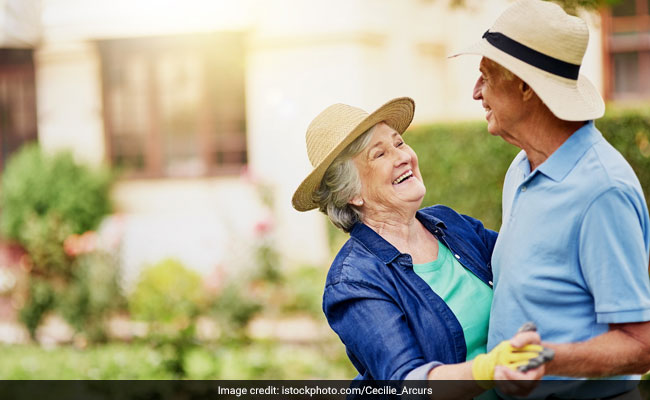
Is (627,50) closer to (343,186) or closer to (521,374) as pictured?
(343,186)

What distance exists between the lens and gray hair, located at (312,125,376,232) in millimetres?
2307

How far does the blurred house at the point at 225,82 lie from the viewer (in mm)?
9148

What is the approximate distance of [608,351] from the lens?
1.77 m

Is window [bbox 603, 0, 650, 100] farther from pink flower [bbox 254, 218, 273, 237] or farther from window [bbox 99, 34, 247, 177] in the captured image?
window [bbox 99, 34, 247, 177]

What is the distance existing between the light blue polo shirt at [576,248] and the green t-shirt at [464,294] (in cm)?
14

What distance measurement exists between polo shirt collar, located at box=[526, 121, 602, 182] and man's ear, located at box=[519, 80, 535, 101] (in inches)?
5.7

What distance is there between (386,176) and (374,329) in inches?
19.3

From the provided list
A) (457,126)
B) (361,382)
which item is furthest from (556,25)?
(457,126)

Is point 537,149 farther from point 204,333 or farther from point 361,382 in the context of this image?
point 204,333

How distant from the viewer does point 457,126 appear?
6977 mm

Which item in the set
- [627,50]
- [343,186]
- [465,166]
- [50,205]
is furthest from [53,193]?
[343,186]

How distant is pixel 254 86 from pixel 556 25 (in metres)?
7.93

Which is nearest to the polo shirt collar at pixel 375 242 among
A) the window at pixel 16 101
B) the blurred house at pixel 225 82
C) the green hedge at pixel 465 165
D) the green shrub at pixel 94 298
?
the green hedge at pixel 465 165

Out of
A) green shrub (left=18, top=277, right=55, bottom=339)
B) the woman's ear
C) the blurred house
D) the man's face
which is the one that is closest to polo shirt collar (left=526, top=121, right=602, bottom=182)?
the man's face
